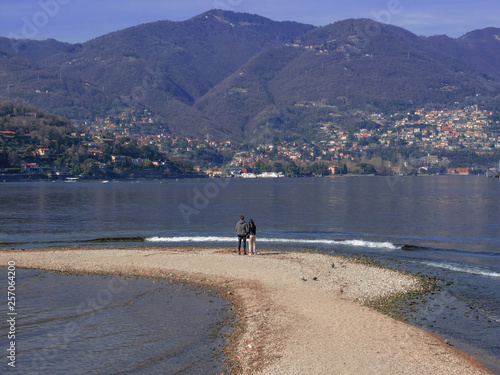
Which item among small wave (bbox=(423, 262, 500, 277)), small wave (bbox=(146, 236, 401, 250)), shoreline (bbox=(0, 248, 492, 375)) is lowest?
small wave (bbox=(423, 262, 500, 277))

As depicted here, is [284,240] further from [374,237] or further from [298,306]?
[298,306]

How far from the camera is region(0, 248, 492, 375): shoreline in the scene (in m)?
12.8

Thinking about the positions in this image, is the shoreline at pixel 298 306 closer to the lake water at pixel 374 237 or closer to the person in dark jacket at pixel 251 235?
the person in dark jacket at pixel 251 235

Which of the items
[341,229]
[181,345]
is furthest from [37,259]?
[341,229]

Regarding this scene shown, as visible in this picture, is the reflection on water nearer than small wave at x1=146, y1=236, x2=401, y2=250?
Yes

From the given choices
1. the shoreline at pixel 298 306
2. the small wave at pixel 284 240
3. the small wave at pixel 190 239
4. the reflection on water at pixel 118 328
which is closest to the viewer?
the shoreline at pixel 298 306

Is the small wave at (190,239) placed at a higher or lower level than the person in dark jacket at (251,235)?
lower

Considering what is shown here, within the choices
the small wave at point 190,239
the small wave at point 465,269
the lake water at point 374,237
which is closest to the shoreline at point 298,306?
the lake water at point 374,237

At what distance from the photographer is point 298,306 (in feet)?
58.2

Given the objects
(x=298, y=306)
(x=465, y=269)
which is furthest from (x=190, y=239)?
(x=298, y=306)

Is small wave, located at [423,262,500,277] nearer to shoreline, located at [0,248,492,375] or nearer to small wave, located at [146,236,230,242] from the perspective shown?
shoreline, located at [0,248,492,375]

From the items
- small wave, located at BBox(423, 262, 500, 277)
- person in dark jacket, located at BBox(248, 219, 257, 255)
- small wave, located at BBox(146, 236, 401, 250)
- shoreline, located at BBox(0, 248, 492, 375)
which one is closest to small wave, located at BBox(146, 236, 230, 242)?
small wave, located at BBox(146, 236, 401, 250)

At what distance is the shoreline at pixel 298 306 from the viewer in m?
12.8

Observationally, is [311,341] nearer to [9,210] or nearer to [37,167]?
[9,210]
